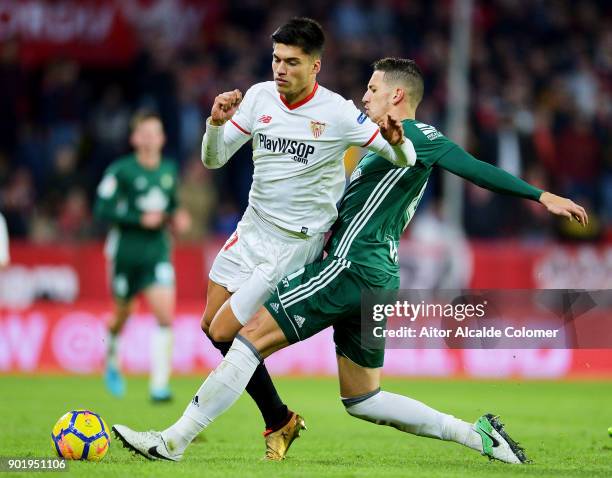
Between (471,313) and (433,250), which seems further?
(433,250)

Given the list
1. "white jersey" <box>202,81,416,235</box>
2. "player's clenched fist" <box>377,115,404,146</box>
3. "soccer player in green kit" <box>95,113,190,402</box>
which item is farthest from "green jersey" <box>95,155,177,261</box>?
"player's clenched fist" <box>377,115,404,146</box>

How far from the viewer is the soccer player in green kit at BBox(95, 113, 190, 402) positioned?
1277 cm

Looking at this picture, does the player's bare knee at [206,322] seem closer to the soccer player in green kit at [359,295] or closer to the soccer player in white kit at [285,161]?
the soccer player in white kit at [285,161]

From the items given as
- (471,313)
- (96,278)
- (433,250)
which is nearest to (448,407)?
(471,313)

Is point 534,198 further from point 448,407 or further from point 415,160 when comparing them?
point 448,407

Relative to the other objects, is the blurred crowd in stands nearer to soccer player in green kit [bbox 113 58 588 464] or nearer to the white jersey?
the white jersey

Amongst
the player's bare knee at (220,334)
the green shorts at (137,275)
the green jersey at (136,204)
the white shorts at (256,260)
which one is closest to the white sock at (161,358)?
the green shorts at (137,275)

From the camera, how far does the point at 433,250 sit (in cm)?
1700

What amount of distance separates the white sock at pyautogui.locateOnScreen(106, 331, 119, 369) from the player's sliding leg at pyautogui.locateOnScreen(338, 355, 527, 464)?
19.4ft

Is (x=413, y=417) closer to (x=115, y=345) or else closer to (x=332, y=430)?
(x=332, y=430)

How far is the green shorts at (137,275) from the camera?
1281cm

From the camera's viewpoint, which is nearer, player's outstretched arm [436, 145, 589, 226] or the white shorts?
player's outstretched arm [436, 145, 589, 226]

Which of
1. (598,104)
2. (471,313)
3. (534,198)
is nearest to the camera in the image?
(534,198)

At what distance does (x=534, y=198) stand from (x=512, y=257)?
10.5 m
